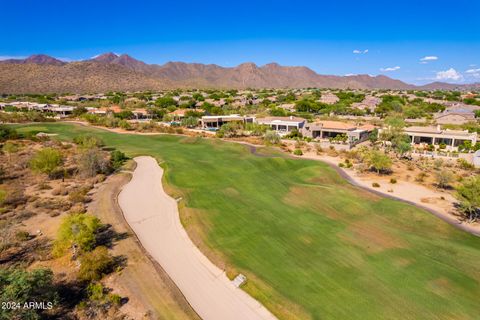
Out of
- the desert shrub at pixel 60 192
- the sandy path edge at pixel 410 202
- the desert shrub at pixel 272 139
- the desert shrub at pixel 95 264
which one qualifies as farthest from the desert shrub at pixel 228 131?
the desert shrub at pixel 95 264

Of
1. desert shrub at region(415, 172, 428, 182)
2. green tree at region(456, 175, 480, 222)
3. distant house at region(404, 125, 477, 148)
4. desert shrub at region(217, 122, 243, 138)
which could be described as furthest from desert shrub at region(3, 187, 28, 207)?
distant house at region(404, 125, 477, 148)

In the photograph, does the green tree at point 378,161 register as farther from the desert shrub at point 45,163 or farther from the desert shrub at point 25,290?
the desert shrub at point 45,163

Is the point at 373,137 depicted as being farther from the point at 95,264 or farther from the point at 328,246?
the point at 95,264

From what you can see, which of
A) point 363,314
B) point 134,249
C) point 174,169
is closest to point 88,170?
point 174,169

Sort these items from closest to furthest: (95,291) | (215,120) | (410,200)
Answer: (95,291)
(410,200)
(215,120)

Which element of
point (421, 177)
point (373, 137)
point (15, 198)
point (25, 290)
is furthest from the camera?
point (373, 137)

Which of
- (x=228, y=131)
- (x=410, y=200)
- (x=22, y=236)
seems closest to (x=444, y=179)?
(x=410, y=200)

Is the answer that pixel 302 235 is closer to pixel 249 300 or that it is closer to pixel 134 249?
pixel 249 300
